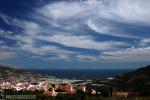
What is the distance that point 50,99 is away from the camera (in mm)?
31344

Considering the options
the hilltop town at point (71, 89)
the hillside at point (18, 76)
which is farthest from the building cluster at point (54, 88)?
the hillside at point (18, 76)

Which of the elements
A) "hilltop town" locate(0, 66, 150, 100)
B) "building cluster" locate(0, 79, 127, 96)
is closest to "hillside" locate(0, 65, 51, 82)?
"hilltop town" locate(0, 66, 150, 100)

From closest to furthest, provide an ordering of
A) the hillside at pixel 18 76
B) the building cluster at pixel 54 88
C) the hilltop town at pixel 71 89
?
the hilltop town at pixel 71 89
the building cluster at pixel 54 88
the hillside at pixel 18 76

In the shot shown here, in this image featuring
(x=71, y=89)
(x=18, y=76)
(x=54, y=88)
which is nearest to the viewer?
(x=71, y=89)

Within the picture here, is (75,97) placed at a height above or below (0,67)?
below

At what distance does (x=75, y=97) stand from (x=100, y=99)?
2.56m

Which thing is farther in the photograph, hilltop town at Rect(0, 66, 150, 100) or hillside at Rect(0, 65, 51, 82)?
hillside at Rect(0, 65, 51, 82)

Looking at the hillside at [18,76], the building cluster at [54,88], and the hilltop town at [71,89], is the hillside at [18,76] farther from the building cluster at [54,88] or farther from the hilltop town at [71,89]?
the building cluster at [54,88]

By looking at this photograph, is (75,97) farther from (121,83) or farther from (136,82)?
(121,83)

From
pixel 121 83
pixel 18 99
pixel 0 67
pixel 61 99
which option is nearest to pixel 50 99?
pixel 61 99

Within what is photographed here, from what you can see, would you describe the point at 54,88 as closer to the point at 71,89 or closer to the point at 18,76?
the point at 71,89

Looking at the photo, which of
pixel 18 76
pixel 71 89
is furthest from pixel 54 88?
pixel 18 76

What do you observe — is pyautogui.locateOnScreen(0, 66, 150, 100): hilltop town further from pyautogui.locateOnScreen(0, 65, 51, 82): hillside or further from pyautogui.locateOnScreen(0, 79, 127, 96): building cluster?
pyautogui.locateOnScreen(0, 65, 51, 82): hillside

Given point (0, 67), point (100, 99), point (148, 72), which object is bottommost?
point (100, 99)
